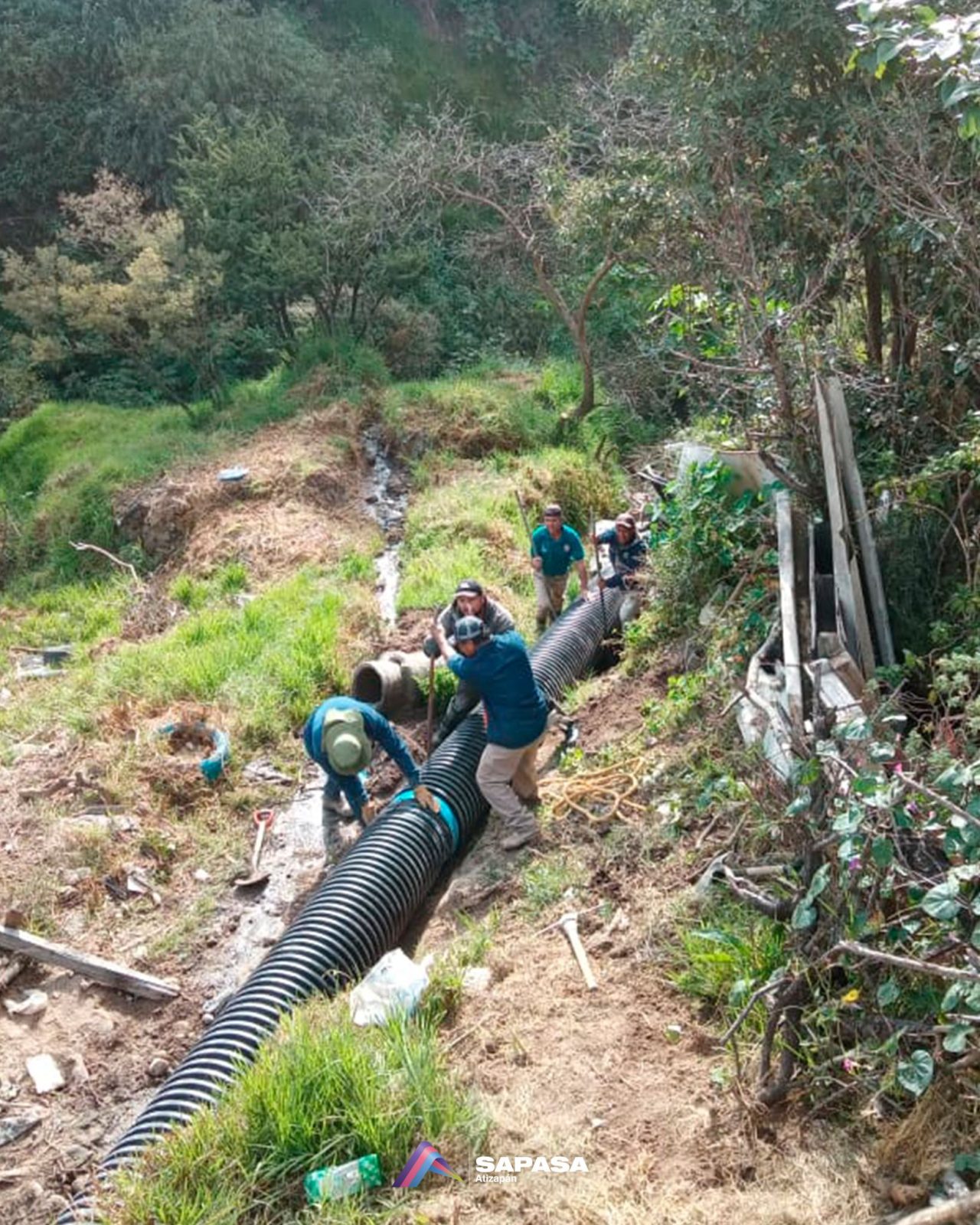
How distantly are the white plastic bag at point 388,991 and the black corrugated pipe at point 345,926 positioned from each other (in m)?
0.45

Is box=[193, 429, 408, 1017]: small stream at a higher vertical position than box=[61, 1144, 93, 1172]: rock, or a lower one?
higher

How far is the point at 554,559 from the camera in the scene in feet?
27.2

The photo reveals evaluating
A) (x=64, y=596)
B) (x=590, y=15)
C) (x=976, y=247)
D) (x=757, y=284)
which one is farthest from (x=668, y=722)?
(x=590, y=15)

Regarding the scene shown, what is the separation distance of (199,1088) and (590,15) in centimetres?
2529

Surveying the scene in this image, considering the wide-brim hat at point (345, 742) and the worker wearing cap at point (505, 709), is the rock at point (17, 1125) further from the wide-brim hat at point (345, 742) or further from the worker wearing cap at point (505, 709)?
the worker wearing cap at point (505, 709)

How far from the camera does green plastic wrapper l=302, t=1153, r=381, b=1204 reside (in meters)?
3.01

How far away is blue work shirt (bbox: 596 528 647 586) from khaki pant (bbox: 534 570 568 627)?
1.48ft

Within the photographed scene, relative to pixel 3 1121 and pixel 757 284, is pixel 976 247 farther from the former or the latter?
pixel 3 1121

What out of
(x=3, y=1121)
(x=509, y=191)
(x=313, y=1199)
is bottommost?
(x=3, y=1121)

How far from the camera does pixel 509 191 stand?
14016mm

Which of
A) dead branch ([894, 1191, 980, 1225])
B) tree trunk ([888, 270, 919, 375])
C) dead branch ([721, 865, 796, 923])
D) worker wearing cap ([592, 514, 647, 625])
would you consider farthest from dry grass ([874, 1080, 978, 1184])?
worker wearing cap ([592, 514, 647, 625])

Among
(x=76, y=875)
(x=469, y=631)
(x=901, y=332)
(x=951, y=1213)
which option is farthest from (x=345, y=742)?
(x=901, y=332)

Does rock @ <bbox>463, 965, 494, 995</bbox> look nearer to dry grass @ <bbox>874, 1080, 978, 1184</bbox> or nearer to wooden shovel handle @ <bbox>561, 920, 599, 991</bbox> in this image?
wooden shovel handle @ <bbox>561, 920, 599, 991</bbox>

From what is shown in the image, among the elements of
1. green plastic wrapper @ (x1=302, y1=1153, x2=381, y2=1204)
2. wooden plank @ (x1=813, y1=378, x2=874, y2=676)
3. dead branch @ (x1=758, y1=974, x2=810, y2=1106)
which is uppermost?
wooden plank @ (x1=813, y1=378, x2=874, y2=676)
